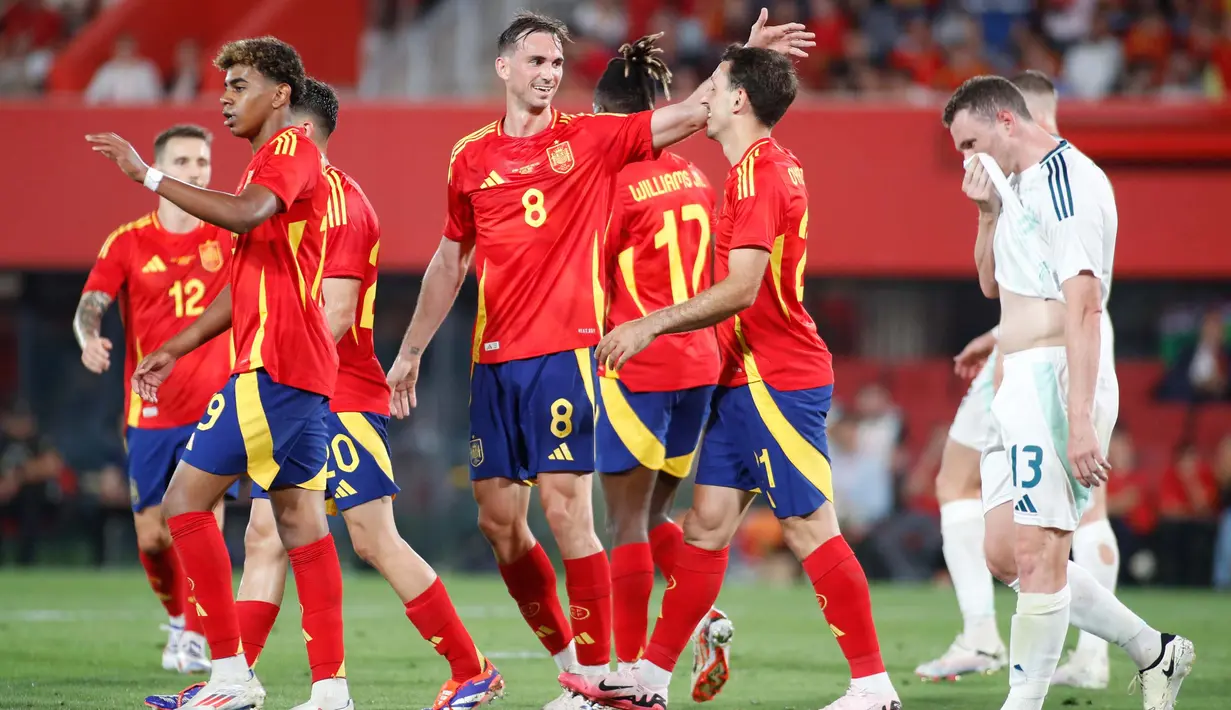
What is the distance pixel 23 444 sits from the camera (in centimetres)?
1480

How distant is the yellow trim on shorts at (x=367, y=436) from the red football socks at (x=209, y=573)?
0.67 meters

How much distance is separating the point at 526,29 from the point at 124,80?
10.3 m

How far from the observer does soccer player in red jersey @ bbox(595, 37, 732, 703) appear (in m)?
6.01

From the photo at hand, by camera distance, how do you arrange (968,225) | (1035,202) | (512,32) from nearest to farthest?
(1035,202) → (512,32) → (968,225)

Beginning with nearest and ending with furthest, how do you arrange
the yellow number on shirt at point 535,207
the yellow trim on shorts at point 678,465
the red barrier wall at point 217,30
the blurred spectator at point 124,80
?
the yellow number on shirt at point 535,207 → the yellow trim on shorts at point 678,465 → the blurred spectator at point 124,80 → the red barrier wall at point 217,30

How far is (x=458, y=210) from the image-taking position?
19.7ft

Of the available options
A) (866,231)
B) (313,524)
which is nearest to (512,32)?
(313,524)

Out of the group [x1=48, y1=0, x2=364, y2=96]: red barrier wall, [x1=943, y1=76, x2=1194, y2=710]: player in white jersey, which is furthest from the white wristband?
[x1=48, y1=0, x2=364, y2=96]: red barrier wall

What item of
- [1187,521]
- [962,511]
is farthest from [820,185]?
[962,511]

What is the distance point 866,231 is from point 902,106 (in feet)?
4.17

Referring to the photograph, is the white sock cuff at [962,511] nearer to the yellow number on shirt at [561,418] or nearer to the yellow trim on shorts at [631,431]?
the yellow trim on shorts at [631,431]

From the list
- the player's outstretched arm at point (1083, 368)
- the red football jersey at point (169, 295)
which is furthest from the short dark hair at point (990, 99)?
the red football jersey at point (169, 295)

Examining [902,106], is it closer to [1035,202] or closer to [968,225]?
Answer: [968,225]

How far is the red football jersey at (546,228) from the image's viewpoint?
571 cm
